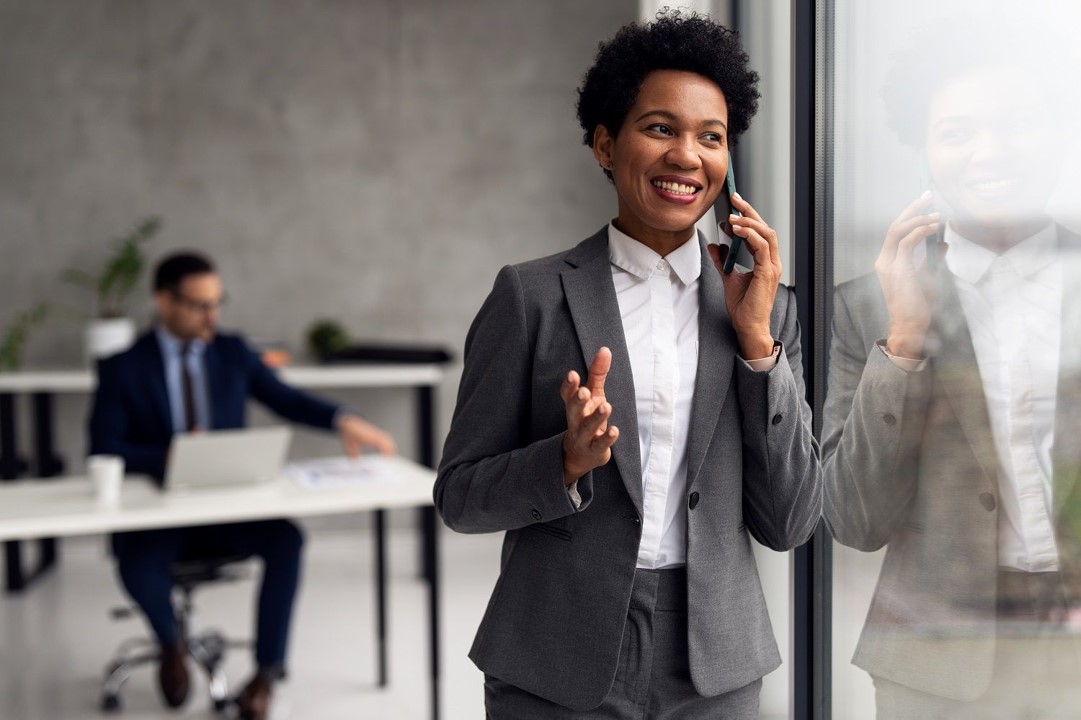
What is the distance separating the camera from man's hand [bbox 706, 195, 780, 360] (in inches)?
48.0

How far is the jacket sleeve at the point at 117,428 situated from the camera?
11.0 ft

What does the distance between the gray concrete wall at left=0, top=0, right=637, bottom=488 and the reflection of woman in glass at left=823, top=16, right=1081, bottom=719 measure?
4.38 meters

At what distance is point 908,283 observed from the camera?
1.31 metres

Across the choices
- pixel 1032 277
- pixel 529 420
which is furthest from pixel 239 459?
pixel 1032 277

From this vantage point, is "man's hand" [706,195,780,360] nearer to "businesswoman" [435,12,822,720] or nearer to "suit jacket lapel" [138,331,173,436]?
"businesswoman" [435,12,822,720]

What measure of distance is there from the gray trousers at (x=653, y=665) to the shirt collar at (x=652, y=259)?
0.38 meters

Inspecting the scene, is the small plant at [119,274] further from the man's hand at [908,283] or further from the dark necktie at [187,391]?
the man's hand at [908,283]

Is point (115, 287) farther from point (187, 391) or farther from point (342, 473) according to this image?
point (342, 473)

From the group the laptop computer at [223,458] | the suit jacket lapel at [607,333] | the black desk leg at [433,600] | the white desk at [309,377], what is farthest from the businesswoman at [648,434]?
the white desk at [309,377]

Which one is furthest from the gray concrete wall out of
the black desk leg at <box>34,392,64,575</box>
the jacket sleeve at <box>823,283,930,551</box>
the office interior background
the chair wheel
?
the jacket sleeve at <box>823,283,930,551</box>

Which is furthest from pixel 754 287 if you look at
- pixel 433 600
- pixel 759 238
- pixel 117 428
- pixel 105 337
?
pixel 105 337

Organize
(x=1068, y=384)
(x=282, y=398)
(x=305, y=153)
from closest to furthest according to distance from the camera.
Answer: (x=1068, y=384) < (x=282, y=398) < (x=305, y=153)

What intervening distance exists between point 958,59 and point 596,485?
67 cm

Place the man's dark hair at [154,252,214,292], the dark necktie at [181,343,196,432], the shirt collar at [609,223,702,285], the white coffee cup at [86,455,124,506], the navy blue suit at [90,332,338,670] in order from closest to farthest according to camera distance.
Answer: the shirt collar at [609,223,702,285]
the white coffee cup at [86,455,124,506]
the navy blue suit at [90,332,338,670]
the man's dark hair at [154,252,214,292]
the dark necktie at [181,343,196,432]
